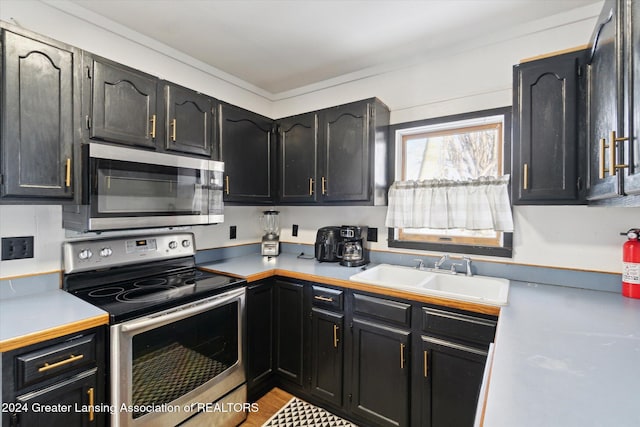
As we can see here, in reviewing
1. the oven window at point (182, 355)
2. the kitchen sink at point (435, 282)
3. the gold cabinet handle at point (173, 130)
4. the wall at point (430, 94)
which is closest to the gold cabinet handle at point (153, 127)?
the gold cabinet handle at point (173, 130)

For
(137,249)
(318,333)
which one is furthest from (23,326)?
(318,333)

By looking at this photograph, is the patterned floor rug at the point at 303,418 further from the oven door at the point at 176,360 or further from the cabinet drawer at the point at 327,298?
the cabinet drawer at the point at 327,298

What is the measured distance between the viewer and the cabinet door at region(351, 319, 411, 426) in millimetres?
1688

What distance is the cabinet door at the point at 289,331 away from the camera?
2100 millimetres

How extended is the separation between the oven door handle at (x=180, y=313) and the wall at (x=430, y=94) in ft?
2.39

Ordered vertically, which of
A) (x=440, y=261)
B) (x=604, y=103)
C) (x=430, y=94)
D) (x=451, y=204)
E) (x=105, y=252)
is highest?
(x=430, y=94)

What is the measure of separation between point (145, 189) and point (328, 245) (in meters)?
1.33

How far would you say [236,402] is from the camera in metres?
1.88

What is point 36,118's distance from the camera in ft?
4.55

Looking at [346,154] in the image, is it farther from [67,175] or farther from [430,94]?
[67,175]

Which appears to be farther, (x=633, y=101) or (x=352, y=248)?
(x=352, y=248)

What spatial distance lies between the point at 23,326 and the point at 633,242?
2.78m

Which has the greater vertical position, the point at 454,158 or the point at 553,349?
the point at 454,158

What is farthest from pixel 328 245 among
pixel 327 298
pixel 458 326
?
pixel 458 326
